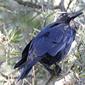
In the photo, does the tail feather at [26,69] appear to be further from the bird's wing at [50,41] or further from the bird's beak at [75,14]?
the bird's beak at [75,14]

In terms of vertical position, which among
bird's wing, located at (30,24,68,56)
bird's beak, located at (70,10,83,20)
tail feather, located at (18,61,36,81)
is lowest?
tail feather, located at (18,61,36,81)

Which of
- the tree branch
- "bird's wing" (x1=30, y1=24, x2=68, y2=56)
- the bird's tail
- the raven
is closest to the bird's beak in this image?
the raven

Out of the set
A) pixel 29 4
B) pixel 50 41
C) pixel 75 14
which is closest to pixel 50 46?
pixel 50 41

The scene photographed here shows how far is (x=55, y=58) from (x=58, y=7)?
144 cm

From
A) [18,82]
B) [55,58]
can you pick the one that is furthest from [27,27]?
[18,82]

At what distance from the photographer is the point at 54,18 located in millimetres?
4090

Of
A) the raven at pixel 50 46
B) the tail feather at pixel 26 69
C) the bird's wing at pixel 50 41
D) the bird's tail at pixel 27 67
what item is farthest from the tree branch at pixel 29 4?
the tail feather at pixel 26 69

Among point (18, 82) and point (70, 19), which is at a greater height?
point (70, 19)

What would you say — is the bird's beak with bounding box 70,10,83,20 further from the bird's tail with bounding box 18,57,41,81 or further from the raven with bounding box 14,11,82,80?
the bird's tail with bounding box 18,57,41,81

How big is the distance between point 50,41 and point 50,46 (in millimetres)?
94

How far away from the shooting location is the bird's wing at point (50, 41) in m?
3.26

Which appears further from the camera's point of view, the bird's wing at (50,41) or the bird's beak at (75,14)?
the bird's beak at (75,14)

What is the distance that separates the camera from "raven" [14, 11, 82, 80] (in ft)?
10.3

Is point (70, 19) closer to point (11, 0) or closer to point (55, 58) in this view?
point (55, 58)
